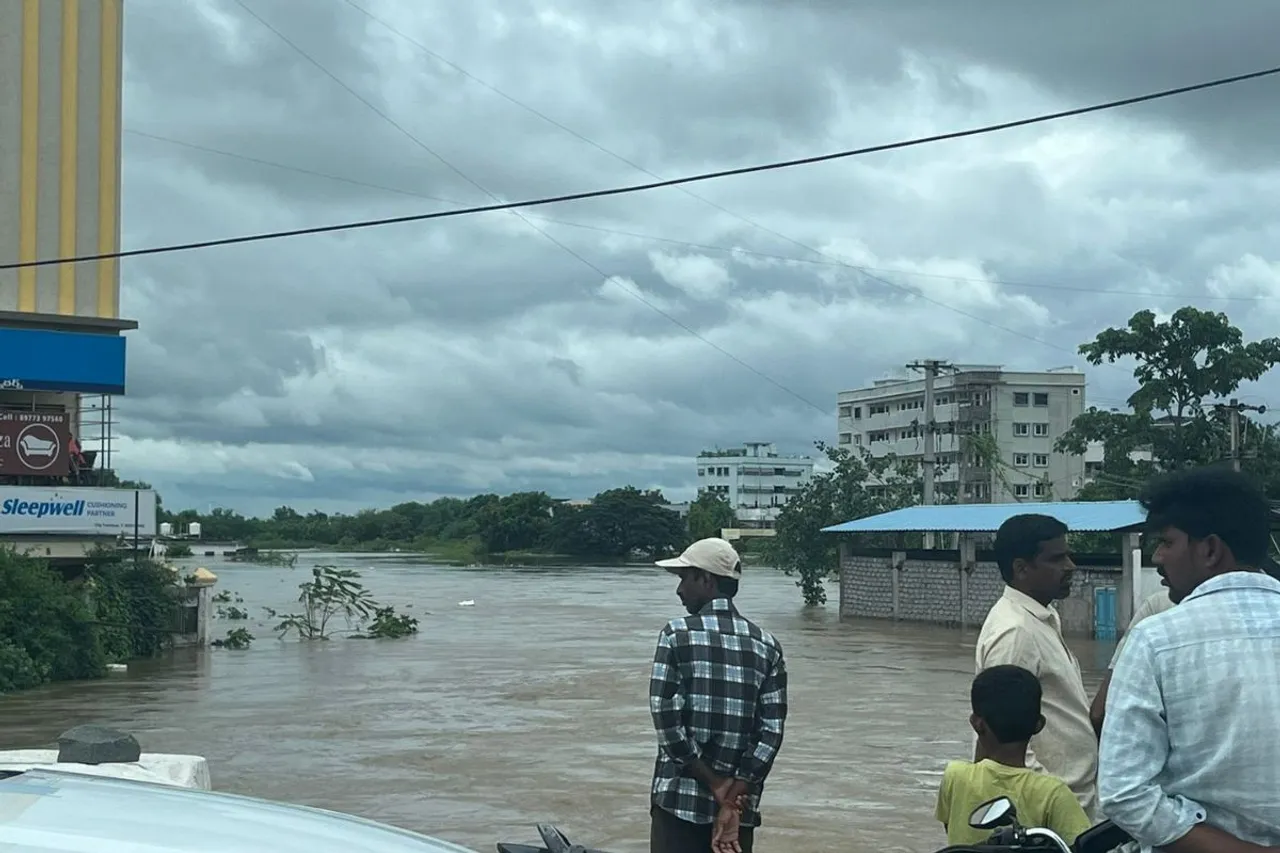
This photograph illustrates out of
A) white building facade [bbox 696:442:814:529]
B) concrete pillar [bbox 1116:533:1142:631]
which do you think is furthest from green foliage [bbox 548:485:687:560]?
concrete pillar [bbox 1116:533:1142:631]

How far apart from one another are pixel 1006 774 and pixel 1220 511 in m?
1.22

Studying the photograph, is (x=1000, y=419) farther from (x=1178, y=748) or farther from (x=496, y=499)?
(x=1178, y=748)

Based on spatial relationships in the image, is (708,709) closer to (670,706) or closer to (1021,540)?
(670,706)

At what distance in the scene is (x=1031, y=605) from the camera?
16.2 ft

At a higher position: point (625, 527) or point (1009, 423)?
point (1009, 423)

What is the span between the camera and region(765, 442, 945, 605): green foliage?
45.2 metres

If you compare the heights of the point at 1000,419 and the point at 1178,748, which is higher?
the point at 1000,419

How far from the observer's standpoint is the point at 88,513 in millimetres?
28234

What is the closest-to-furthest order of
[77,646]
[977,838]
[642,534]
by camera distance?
[977,838], [77,646], [642,534]

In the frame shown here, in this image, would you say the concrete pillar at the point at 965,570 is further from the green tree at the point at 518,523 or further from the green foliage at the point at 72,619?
the green tree at the point at 518,523

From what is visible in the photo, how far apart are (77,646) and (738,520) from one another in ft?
317

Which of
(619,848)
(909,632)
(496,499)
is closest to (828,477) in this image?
(909,632)

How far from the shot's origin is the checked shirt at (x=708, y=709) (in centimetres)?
543

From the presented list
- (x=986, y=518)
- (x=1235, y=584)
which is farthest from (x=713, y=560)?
(x=986, y=518)
